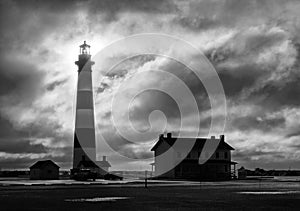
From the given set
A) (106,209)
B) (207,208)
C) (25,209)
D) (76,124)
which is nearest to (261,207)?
(207,208)

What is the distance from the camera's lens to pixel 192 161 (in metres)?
75.9

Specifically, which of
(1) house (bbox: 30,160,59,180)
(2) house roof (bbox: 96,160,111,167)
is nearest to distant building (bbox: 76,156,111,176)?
(2) house roof (bbox: 96,160,111,167)

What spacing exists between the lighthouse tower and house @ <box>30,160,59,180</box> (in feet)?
24.1

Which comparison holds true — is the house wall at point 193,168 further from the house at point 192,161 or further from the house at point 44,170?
the house at point 44,170

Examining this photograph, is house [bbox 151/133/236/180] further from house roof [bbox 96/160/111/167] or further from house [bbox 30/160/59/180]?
house [bbox 30/160/59/180]

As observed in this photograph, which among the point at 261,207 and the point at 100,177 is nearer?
the point at 261,207

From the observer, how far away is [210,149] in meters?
78.3

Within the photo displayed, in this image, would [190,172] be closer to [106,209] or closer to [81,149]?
[81,149]

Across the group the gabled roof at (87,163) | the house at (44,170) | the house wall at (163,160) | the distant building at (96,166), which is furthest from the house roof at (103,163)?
the house wall at (163,160)

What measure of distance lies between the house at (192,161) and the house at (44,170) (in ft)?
52.5

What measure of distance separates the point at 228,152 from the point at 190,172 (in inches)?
335

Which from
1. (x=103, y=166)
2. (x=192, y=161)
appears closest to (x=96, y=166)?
(x=103, y=166)

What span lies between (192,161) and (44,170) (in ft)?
73.5

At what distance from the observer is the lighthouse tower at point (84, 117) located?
65188 mm
